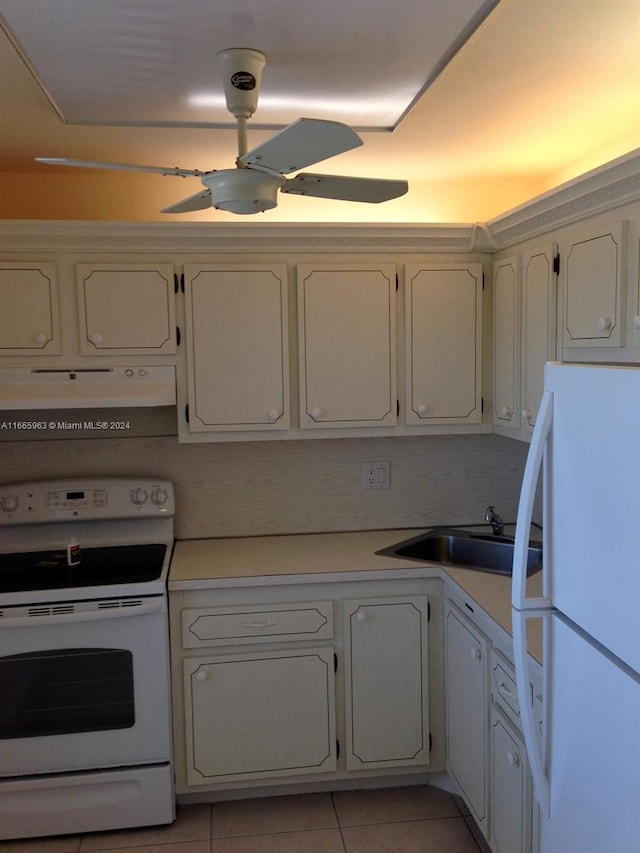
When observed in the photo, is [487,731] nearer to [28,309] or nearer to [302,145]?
[302,145]

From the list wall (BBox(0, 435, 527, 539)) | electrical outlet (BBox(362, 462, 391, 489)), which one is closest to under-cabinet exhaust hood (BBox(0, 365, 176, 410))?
wall (BBox(0, 435, 527, 539))

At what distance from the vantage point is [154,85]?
1.99m

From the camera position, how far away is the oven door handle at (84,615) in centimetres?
242

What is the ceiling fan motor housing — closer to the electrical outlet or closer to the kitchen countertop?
the kitchen countertop

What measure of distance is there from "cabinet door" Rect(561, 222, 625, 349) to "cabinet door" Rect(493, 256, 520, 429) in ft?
1.38

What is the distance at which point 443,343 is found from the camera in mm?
2910

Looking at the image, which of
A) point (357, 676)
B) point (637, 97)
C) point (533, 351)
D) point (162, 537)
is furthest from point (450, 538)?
point (637, 97)

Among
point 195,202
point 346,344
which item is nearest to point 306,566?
point 346,344

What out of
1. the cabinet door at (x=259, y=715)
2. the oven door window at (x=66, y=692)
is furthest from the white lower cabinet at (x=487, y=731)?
the oven door window at (x=66, y=692)

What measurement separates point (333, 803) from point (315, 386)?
5.30ft

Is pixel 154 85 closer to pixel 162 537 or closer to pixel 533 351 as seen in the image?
pixel 533 351

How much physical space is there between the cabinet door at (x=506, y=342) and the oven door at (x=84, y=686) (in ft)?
4.88

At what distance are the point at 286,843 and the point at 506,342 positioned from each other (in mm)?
2005

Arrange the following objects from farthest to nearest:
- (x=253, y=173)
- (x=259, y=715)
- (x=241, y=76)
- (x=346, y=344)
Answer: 1. (x=346, y=344)
2. (x=259, y=715)
3. (x=241, y=76)
4. (x=253, y=173)
